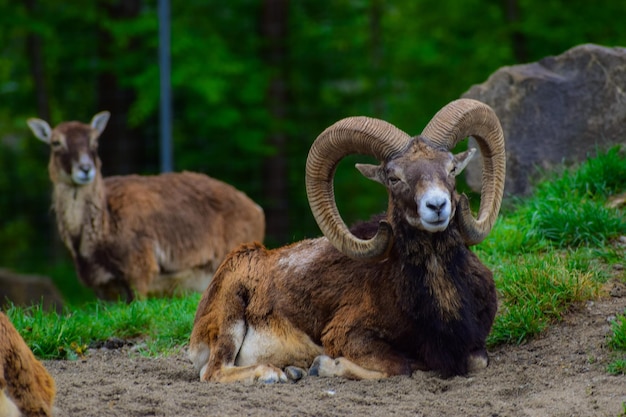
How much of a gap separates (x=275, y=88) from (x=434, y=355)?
42.0 feet

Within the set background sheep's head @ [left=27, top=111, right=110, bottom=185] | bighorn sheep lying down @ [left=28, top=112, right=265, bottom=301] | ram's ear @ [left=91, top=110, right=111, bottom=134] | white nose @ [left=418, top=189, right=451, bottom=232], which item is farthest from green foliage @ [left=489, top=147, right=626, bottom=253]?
ram's ear @ [left=91, top=110, right=111, bottom=134]

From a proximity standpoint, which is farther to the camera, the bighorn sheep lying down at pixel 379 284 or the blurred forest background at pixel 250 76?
the blurred forest background at pixel 250 76

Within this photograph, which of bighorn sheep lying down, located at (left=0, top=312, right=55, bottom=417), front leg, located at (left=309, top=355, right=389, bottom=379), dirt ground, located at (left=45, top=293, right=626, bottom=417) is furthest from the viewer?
front leg, located at (left=309, top=355, right=389, bottom=379)

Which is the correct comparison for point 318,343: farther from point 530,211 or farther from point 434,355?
point 530,211

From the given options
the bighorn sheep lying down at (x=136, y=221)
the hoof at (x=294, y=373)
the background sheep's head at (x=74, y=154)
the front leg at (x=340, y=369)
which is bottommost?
the bighorn sheep lying down at (x=136, y=221)

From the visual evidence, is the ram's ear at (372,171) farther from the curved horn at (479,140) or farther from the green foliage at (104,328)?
the green foliage at (104,328)

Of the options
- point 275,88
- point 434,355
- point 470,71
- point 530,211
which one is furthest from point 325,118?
point 434,355

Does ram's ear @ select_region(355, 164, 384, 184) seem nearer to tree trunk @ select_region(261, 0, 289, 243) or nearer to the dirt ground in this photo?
the dirt ground

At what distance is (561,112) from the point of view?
11062 millimetres

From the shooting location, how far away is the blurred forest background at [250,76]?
734 inches

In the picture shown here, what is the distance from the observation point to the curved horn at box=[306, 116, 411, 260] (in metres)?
7.50

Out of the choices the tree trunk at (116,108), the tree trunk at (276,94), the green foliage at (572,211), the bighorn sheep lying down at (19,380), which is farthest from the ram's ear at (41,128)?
the bighorn sheep lying down at (19,380)

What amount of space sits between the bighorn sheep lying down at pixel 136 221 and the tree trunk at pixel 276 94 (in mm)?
4977

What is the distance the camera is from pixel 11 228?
22.1 meters
